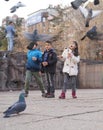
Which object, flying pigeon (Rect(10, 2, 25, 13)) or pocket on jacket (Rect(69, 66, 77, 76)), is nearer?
pocket on jacket (Rect(69, 66, 77, 76))

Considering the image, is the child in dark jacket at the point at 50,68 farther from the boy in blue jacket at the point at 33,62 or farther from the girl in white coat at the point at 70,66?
the girl in white coat at the point at 70,66

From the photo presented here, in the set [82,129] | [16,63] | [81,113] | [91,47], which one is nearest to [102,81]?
[16,63]

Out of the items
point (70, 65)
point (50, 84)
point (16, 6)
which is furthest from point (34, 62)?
point (16, 6)

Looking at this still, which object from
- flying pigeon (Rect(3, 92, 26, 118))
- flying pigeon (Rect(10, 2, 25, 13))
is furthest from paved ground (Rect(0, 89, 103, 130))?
flying pigeon (Rect(10, 2, 25, 13))

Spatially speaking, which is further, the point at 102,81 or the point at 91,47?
the point at 91,47

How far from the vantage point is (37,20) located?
3988cm

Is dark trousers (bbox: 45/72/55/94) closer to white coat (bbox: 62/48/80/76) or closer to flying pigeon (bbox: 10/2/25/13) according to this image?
white coat (bbox: 62/48/80/76)

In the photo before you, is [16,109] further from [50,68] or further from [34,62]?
[34,62]

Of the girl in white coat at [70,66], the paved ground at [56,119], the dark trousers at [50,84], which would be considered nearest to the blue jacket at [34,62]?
the dark trousers at [50,84]

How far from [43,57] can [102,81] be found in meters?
9.29

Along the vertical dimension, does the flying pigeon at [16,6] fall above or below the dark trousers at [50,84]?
above

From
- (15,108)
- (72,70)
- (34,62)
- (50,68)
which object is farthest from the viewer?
(34,62)

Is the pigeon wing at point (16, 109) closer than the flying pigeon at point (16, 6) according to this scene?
Yes

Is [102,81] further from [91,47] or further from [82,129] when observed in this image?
[82,129]
